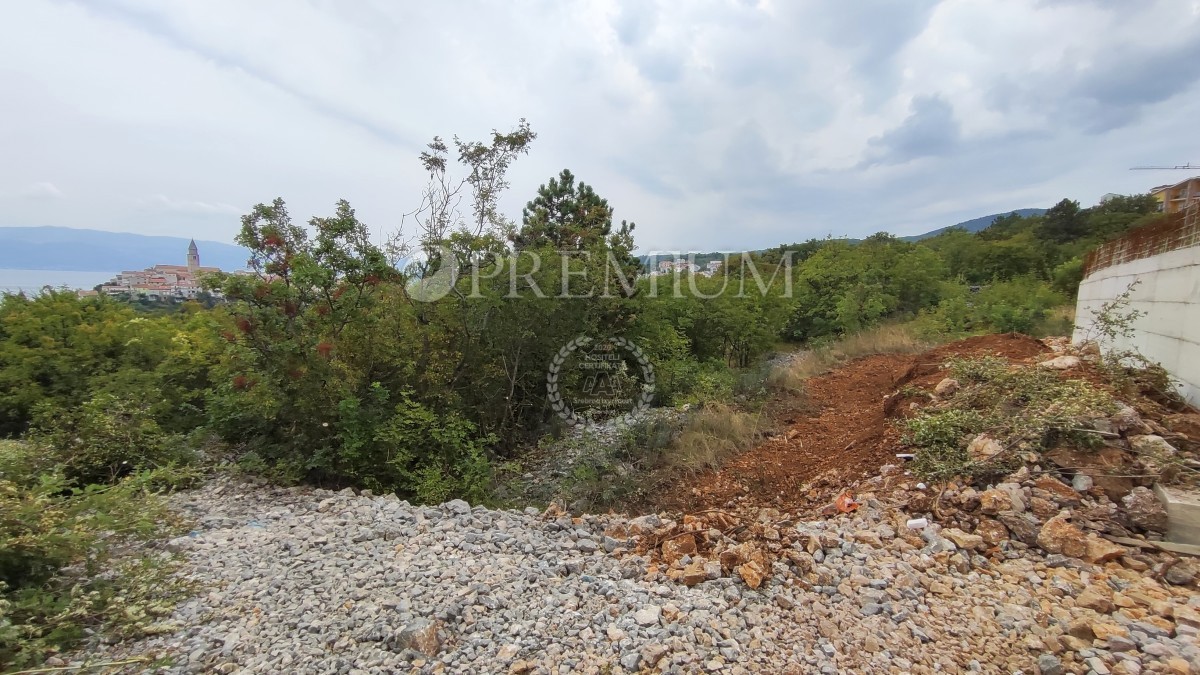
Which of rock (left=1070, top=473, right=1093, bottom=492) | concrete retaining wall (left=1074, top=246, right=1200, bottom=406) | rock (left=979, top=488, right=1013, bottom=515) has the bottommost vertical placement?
rock (left=979, top=488, right=1013, bottom=515)

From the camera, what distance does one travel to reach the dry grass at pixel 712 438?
4570mm

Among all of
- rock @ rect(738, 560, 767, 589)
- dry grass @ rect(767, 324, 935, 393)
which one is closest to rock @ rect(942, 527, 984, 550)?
rock @ rect(738, 560, 767, 589)

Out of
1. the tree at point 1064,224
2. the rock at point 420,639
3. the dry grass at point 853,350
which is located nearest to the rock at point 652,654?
the rock at point 420,639

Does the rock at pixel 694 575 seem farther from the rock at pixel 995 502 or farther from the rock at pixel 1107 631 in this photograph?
the rock at pixel 995 502

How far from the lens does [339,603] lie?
7.14ft

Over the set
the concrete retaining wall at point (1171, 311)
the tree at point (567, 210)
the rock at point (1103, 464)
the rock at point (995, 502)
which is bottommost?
the rock at point (995, 502)

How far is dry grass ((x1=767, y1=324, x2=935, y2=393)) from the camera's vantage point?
810 cm

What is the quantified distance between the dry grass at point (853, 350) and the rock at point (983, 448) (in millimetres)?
4098

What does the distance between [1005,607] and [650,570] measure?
4.95 ft

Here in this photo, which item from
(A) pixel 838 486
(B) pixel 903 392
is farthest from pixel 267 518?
(B) pixel 903 392

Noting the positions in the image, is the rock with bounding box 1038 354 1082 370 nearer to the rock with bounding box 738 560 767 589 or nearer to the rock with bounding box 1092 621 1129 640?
the rock with bounding box 1092 621 1129 640

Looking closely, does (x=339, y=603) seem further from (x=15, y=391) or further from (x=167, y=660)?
(x=15, y=391)

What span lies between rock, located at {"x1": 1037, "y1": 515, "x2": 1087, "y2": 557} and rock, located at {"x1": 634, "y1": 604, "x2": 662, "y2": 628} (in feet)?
6.48

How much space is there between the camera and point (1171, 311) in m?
3.78
